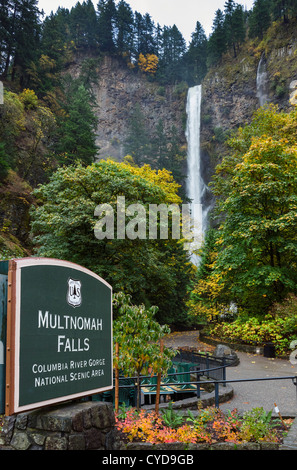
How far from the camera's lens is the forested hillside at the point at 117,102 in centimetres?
2058

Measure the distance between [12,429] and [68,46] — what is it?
234ft

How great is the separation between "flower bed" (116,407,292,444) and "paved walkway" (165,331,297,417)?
1450mm

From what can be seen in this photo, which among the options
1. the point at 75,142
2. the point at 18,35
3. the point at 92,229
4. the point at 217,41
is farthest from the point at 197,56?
the point at 92,229

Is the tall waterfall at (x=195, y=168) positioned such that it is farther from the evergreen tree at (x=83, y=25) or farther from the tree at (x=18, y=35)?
the tree at (x=18, y=35)

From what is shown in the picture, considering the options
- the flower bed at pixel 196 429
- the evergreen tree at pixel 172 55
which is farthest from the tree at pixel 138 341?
the evergreen tree at pixel 172 55

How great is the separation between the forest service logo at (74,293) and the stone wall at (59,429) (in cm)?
115

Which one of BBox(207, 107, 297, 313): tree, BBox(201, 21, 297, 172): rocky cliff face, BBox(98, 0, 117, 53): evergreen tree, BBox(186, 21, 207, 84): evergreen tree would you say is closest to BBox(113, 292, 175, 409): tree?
BBox(207, 107, 297, 313): tree

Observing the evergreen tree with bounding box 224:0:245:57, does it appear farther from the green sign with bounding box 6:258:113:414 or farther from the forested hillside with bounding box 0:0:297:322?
the green sign with bounding box 6:258:113:414

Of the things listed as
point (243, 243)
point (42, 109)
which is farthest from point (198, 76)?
point (243, 243)

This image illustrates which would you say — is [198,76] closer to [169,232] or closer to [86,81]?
[86,81]

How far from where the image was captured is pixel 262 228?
1705 cm

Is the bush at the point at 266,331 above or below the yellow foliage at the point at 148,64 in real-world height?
below

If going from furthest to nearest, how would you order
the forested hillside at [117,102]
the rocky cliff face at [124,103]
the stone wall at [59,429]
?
the rocky cliff face at [124,103], the forested hillside at [117,102], the stone wall at [59,429]

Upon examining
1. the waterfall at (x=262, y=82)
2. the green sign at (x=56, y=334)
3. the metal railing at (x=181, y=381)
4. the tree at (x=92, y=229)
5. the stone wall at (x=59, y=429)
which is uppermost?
the waterfall at (x=262, y=82)
